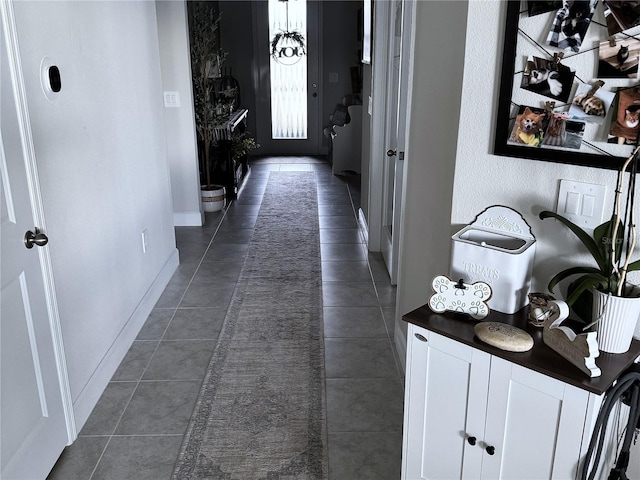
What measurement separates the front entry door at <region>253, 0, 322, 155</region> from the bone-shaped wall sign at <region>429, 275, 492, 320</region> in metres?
7.59

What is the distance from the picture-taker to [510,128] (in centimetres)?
170

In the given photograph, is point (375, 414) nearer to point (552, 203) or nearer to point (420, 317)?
point (420, 317)

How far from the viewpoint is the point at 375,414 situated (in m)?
2.48

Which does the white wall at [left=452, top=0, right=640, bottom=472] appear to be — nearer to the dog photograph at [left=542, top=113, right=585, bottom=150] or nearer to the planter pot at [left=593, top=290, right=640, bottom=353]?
the dog photograph at [left=542, top=113, right=585, bottom=150]

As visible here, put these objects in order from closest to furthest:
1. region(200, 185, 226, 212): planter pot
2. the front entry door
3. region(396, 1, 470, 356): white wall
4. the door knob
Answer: the door knob
region(396, 1, 470, 356): white wall
region(200, 185, 226, 212): planter pot
the front entry door

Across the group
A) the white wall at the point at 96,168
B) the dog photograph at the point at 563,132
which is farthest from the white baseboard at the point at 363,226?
the dog photograph at the point at 563,132

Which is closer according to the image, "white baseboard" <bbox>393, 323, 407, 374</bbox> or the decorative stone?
the decorative stone

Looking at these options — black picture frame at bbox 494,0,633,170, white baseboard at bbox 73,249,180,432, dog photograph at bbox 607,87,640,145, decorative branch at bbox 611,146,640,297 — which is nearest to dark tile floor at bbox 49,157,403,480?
white baseboard at bbox 73,249,180,432

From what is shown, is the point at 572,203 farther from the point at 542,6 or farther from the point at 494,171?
the point at 542,6

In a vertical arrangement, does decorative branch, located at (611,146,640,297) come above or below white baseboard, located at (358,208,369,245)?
above

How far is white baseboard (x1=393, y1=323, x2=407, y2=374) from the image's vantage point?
9.27 feet

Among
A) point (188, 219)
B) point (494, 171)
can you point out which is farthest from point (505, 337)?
point (188, 219)

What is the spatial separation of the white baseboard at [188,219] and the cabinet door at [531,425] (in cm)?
405

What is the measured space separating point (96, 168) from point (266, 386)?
1.28m
